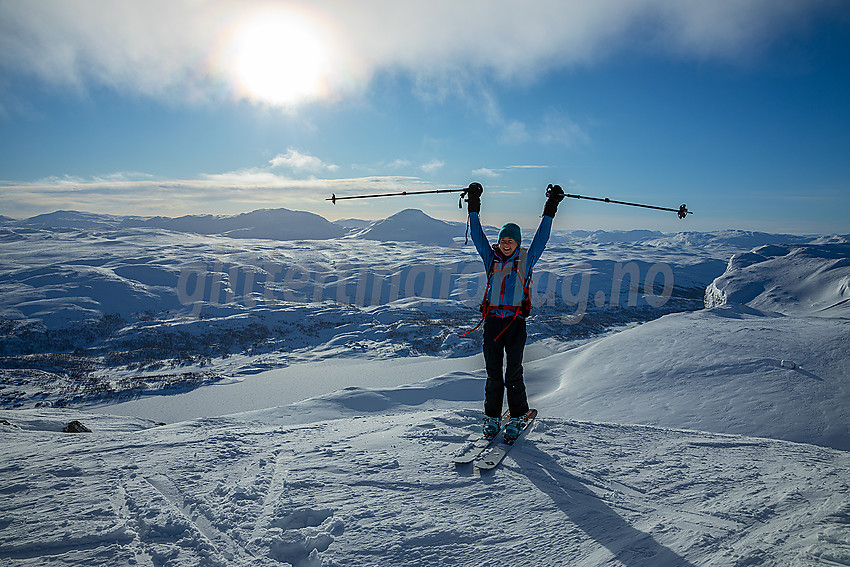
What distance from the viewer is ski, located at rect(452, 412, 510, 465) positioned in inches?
181

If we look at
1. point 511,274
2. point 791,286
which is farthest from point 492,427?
point 791,286

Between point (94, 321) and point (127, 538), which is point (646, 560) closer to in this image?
point (127, 538)

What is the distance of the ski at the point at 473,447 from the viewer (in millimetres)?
4594

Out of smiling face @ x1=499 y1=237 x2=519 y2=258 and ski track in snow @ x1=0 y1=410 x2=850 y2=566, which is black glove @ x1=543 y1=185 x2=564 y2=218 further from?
ski track in snow @ x1=0 y1=410 x2=850 y2=566

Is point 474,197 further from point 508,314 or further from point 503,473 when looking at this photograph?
point 503,473

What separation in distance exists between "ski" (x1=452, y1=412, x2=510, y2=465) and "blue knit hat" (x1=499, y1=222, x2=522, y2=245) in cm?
276

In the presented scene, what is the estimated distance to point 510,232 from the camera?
19.1ft

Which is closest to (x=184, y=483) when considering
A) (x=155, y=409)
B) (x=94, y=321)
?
(x=155, y=409)

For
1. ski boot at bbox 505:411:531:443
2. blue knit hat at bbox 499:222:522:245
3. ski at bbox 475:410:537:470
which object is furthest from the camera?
blue knit hat at bbox 499:222:522:245

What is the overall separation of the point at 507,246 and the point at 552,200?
114cm

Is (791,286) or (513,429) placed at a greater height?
(791,286)

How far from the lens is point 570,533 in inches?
135

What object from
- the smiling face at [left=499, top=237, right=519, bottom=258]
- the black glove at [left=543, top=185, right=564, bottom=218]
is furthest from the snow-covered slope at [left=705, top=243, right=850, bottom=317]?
the smiling face at [left=499, top=237, right=519, bottom=258]

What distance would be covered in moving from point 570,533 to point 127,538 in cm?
376
